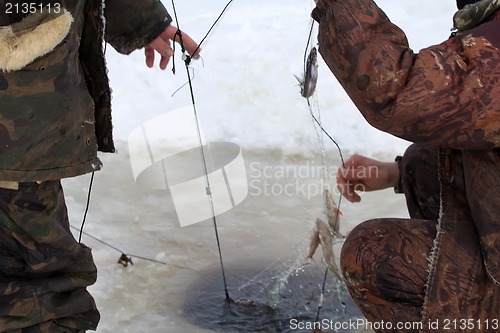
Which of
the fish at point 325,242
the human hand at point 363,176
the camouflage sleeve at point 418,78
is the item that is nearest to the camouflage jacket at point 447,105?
the camouflage sleeve at point 418,78

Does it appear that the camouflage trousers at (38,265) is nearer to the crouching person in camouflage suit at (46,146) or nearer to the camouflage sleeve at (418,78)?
the crouching person in camouflage suit at (46,146)

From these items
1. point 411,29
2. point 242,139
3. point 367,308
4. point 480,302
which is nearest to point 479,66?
point 480,302

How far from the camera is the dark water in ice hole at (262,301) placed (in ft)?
8.52

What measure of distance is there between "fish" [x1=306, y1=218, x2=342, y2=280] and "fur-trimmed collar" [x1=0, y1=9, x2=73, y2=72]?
46.4 inches

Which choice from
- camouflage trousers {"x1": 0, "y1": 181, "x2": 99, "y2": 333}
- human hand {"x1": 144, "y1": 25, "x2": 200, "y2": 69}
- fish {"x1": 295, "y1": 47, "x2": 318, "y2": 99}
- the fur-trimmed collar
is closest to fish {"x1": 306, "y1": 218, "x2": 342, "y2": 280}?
fish {"x1": 295, "y1": 47, "x2": 318, "y2": 99}

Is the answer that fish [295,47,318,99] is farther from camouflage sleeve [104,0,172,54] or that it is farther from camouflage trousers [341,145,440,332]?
camouflage trousers [341,145,440,332]

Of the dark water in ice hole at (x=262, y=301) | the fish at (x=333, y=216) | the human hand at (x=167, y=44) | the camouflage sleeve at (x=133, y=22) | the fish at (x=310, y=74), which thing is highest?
the camouflage sleeve at (x=133, y=22)

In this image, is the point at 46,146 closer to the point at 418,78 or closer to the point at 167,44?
the point at 167,44

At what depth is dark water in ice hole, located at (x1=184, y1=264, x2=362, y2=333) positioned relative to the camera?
2598 millimetres

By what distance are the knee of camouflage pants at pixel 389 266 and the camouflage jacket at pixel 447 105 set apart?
1.7 inches

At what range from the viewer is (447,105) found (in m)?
1.60

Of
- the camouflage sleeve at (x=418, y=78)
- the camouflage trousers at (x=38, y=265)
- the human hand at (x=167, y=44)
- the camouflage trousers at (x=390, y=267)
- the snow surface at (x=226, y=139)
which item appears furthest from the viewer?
the snow surface at (x=226, y=139)

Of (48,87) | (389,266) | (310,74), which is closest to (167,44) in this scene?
(310,74)

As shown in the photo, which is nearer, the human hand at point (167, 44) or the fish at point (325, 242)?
the human hand at point (167, 44)
